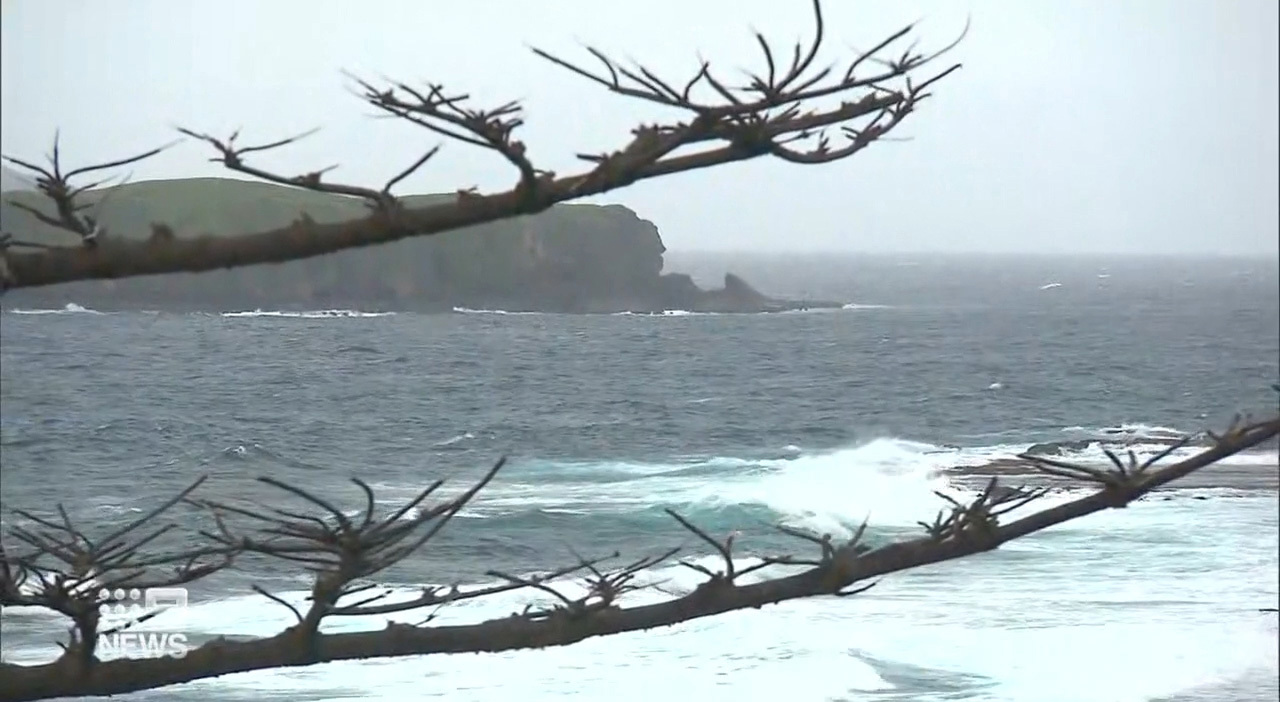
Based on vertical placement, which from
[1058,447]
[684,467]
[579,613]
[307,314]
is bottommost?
[684,467]

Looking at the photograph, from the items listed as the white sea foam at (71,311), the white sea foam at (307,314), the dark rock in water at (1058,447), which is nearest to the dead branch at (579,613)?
the white sea foam at (71,311)

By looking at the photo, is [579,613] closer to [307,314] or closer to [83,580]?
[83,580]

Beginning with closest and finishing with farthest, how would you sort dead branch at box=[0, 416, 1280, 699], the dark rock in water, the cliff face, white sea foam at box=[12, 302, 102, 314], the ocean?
1. dead branch at box=[0, 416, 1280, 699]
2. white sea foam at box=[12, 302, 102, 314]
3. the cliff face
4. the ocean
5. the dark rock in water

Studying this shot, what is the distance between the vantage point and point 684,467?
14.3 ft

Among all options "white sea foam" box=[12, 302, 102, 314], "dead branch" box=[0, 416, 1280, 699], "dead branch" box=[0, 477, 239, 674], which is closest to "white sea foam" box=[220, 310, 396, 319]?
"white sea foam" box=[12, 302, 102, 314]

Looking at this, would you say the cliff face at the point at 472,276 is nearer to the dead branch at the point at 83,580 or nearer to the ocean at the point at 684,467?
the ocean at the point at 684,467

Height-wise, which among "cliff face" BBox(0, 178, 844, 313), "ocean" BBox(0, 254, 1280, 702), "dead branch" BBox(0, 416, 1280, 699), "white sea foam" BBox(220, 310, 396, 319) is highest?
"cliff face" BBox(0, 178, 844, 313)

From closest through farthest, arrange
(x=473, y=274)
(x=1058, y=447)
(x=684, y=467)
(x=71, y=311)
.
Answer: (x=71, y=311) → (x=473, y=274) → (x=1058, y=447) → (x=684, y=467)

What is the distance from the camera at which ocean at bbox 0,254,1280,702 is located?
348 centimetres

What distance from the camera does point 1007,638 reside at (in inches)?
172

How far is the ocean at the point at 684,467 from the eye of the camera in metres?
3.48

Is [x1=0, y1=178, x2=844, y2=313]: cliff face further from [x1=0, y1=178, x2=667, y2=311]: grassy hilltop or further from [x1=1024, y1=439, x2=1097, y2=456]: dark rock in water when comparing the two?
[x1=1024, y1=439, x2=1097, y2=456]: dark rock in water

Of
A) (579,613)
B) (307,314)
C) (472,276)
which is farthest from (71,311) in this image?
(579,613)

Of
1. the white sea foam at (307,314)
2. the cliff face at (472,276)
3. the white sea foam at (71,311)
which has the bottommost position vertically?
the white sea foam at (307,314)
